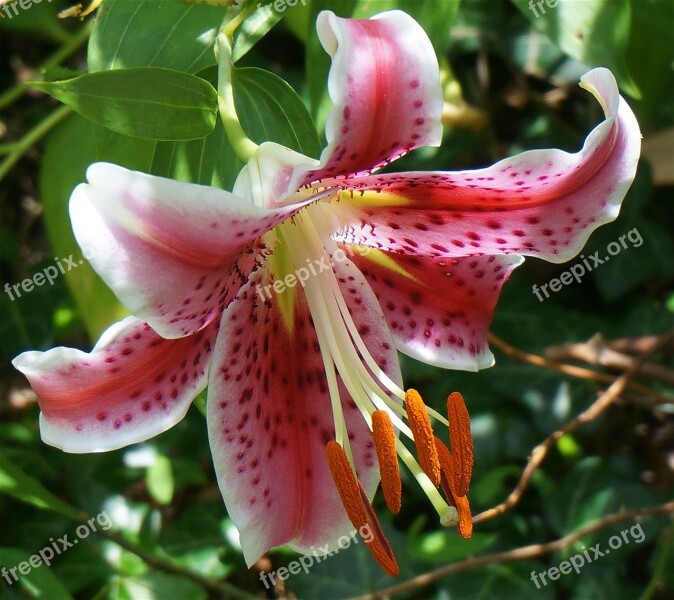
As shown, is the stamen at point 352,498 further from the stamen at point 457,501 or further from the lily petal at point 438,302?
the lily petal at point 438,302

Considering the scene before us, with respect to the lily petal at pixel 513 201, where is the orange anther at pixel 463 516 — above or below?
below

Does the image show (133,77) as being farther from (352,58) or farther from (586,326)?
(586,326)

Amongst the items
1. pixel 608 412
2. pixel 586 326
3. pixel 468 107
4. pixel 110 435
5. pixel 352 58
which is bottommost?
pixel 608 412

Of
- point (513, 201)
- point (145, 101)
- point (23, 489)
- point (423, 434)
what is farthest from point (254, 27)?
point (23, 489)

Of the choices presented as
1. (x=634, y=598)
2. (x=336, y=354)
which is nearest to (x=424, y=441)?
(x=336, y=354)

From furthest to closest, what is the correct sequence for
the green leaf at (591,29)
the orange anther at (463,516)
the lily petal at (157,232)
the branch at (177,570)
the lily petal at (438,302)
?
1. the branch at (177,570)
2. the green leaf at (591,29)
3. the lily petal at (438,302)
4. the orange anther at (463,516)
5. the lily petal at (157,232)

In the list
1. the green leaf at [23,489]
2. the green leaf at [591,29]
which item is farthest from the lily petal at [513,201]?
the green leaf at [23,489]
